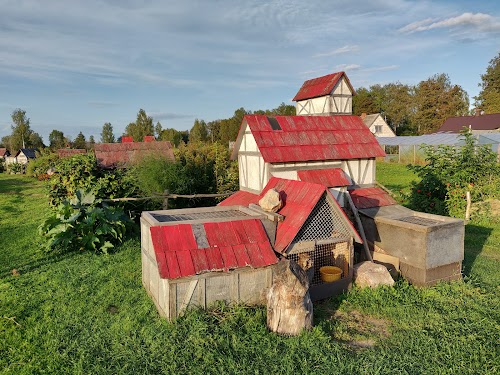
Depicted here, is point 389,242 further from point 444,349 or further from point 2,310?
point 2,310

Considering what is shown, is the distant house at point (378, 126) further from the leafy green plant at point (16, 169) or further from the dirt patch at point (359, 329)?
the dirt patch at point (359, 329)

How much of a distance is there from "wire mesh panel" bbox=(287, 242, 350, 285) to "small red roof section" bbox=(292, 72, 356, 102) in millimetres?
7549

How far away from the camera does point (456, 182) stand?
15.8m

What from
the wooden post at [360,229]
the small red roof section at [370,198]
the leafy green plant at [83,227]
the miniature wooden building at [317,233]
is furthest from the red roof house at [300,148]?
the leafy green plant at [83,227]

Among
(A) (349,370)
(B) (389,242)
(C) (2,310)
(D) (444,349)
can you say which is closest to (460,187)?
(B) (389,242)

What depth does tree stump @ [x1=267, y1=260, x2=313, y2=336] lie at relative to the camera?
6.62 meters

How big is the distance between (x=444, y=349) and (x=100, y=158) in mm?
16897

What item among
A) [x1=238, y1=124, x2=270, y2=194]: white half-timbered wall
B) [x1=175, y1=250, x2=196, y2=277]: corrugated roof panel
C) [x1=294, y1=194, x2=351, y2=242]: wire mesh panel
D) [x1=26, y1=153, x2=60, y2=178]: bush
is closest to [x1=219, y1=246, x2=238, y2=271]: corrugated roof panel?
[x1=175, y1=250, x2=196, y2=277]: corrugated roof panel

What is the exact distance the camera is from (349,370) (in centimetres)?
545

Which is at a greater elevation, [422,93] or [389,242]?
[422,93]

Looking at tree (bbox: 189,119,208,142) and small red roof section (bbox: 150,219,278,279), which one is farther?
tree (bbox: 189,119,208,142)

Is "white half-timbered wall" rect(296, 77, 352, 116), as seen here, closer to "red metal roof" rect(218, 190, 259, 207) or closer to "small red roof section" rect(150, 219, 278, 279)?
"red metal roof" rect(218, 190, 259, 207)

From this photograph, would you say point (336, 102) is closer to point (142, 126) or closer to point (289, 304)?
point (289, 304)

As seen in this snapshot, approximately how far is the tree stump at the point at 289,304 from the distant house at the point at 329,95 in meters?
9.64
